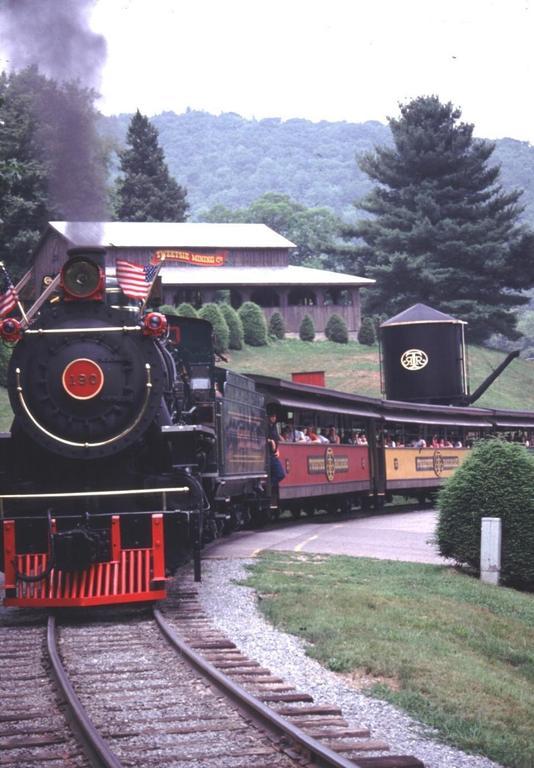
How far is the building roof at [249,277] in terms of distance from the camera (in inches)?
2393

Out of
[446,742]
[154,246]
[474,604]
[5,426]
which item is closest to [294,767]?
[446,742]

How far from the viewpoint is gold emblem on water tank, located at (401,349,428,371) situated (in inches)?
1692

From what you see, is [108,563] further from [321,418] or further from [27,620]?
[321,418]

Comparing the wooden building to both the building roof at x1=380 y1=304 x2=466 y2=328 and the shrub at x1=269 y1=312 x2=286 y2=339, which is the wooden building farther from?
the building roof at x1=380 y1=304 x2=466 y2=328

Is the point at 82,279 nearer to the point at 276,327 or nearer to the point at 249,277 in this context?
the point at 276,327

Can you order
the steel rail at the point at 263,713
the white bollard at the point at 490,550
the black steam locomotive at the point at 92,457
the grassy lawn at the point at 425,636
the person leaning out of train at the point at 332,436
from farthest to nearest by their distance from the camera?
the person leaning out of train at the point at 332,436
the white bollard at the point at 490,550
the black steam locomotive at the point at 92,457
the grassy lawn at the point at 425,636
the steel rail at the point at 263,713

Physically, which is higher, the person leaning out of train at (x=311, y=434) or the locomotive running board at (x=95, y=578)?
the person leaning out of train at (x=311, y=434)

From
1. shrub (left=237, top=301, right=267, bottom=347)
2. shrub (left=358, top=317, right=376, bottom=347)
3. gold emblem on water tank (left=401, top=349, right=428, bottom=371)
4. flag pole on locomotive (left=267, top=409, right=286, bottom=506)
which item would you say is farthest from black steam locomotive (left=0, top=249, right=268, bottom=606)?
shrub (left=358, top=317, right=376, bottom=347)

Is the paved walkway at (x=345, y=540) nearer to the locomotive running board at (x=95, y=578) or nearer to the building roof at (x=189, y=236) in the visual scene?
the locomotive running board at (x=95, y=578)

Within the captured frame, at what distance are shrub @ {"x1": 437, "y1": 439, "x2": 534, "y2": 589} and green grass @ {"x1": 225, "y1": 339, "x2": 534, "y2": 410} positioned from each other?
1350 inches

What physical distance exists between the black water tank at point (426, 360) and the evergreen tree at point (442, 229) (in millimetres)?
23040

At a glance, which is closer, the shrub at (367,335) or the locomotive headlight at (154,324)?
the locomotive headlight at (154,324)

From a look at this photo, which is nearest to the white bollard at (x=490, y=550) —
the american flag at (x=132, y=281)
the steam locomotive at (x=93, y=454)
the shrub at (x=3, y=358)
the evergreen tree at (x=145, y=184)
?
the steam locomotive at (x=93, y=454)

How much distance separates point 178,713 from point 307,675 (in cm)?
165
